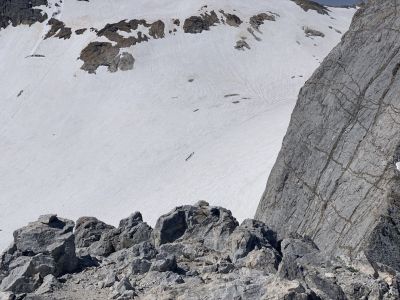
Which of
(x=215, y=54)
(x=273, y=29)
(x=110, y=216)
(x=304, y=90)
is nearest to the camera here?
(x=304, y=90)

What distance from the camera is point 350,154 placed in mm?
15805

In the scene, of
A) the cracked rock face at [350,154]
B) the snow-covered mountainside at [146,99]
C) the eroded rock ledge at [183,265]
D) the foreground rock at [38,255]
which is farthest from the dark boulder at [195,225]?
the snow-covered mountainside at [146,99]

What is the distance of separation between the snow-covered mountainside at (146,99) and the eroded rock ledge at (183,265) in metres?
11.0

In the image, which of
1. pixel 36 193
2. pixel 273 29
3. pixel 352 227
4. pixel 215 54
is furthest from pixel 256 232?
pixel 273 29

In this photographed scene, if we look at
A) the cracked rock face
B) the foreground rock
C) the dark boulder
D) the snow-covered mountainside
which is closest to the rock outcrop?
the snow-covered mountainside

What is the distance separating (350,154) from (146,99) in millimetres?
42519

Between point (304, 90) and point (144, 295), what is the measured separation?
33.2 ft

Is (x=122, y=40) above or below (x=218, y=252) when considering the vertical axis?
below

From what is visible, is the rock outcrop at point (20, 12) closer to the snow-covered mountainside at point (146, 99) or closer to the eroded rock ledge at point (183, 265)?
the snow-covered mountainside at point (146, 99)

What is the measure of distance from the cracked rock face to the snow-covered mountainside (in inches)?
375

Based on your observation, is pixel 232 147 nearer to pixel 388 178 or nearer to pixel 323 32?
pixel 388 178

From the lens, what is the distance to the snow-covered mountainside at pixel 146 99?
38594mm

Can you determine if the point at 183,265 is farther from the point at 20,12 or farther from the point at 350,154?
the point at 20,12

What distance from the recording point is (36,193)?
142 feet
